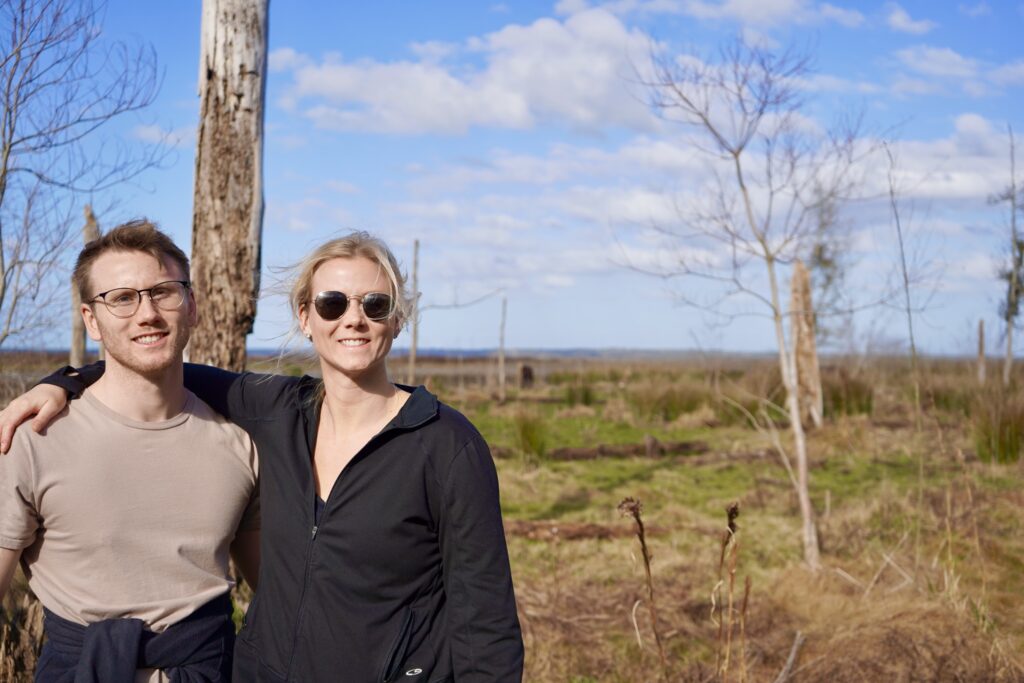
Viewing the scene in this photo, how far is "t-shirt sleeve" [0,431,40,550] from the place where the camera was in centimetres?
198

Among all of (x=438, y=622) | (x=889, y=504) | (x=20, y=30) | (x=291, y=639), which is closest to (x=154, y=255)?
(x=291, y=639)

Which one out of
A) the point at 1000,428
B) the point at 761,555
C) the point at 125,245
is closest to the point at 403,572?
the point at 125,245

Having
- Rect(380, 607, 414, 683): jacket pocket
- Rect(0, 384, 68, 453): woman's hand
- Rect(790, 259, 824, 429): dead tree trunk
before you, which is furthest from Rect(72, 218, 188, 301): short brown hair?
Rect(790, 259, 824, 429): dead tree trunk

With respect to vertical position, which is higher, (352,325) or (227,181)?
(227,181)

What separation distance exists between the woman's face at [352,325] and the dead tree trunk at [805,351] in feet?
45.5

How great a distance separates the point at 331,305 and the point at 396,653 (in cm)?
79

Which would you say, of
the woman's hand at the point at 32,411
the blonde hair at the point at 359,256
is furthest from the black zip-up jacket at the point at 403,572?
the woman's hand at the point at 32,411

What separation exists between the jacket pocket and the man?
51 centimetres

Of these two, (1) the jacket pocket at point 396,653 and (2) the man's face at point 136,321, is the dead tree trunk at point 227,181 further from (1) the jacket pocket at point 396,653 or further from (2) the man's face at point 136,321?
(1) the jacket pocket at point 396,653

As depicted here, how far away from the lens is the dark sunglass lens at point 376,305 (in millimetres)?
2055

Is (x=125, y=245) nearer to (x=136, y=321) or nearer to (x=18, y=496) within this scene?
(x=136, y=321)

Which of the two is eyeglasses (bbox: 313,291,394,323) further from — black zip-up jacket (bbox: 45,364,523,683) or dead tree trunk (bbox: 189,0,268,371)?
dead tree trunk (bbox: 189,0,268,371)

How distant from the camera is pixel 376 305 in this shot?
206 cm

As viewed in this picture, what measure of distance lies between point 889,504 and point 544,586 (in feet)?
12.6
